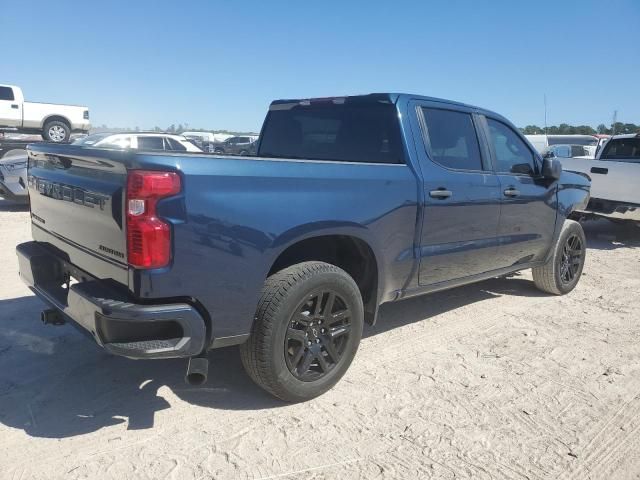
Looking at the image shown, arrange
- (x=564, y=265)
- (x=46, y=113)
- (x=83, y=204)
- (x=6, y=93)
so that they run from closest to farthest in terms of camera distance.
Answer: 1. (x=83, y=204)
2. (x=564, y=265)
3. (x=6, y=93)
4. (x=46, y=113)

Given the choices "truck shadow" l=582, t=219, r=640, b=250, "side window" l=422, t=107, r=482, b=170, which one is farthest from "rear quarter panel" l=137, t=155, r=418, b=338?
"truck shadow" l=582, t=219, r=640, b=250

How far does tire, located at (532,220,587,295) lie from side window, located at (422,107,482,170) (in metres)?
1.74

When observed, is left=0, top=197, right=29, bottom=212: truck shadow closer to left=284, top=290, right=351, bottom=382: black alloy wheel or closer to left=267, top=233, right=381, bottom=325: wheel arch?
left=267, top=233, right=381, bottom=325: wheel arch

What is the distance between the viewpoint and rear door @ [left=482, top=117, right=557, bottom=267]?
177 inches

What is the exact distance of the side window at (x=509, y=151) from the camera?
4547 millimetres

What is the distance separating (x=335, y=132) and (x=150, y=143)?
9.03 meters

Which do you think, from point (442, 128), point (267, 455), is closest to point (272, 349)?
point (267, 455)

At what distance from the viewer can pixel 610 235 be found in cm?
974

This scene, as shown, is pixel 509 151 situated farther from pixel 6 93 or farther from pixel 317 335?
pixel 6 93

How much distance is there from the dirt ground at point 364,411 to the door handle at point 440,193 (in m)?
1.16

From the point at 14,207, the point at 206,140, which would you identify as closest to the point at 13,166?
the point at 14,207

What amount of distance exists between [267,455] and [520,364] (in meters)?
2.06

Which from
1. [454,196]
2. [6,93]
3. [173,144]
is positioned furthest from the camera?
[6,93]

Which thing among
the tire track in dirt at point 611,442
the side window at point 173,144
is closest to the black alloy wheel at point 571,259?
the tire track in dirt at point 611,442
